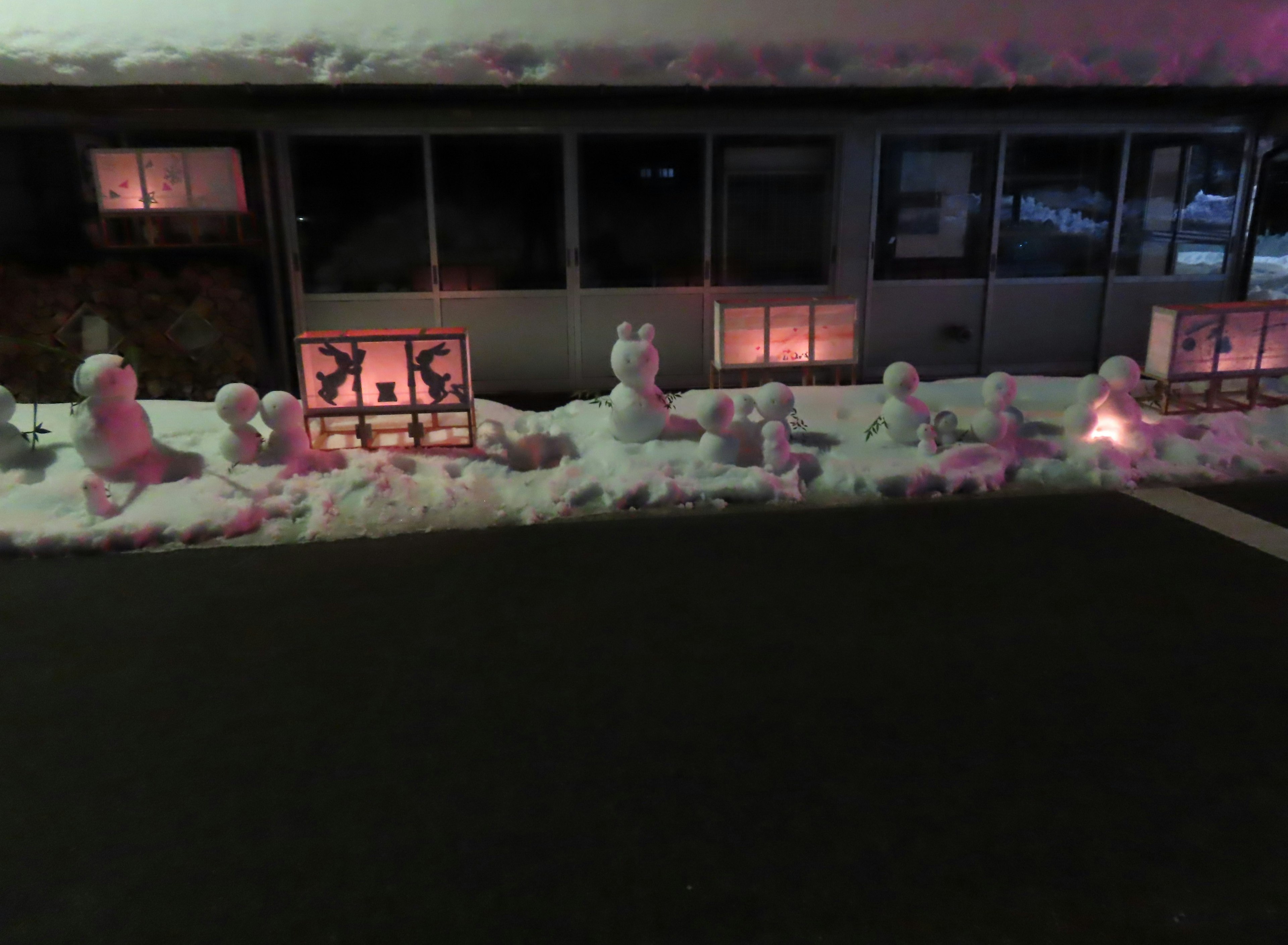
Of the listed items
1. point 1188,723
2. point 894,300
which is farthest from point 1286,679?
point 894,300

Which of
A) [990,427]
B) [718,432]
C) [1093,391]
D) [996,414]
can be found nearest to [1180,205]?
[1093,391]

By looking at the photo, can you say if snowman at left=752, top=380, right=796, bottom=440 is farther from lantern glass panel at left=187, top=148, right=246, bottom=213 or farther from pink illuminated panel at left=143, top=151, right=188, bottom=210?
pink illuminated panel at left=143, top=151, right=188, bottom=210

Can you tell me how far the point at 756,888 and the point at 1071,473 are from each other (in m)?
4.48

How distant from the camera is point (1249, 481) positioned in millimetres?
6098

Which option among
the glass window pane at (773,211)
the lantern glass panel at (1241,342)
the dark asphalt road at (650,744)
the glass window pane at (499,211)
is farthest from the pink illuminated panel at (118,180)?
the lantern glass panel at (1241,342)

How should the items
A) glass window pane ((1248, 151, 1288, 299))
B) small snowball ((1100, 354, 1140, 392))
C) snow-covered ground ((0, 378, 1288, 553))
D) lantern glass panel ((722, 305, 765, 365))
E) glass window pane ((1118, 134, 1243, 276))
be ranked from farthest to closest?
glass window pane ((1248, 151, 1288, 299)), glass window pane ((1118, 134, 1243, 276)), lantern glass panel ((722, 305, 765, 365)), small snowball ((1100, 354, 1140, 392)), snow-covered ground ((0, 378, 1288, 553))

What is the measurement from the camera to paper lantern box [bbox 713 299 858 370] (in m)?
8.30

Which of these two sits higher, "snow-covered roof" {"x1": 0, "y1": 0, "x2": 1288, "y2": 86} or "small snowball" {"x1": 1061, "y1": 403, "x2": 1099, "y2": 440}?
"snow-covered roof" {"x1": 0, "y1": 0, "x2": 1288, "y2": 86}

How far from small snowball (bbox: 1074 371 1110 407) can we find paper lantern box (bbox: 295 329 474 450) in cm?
423

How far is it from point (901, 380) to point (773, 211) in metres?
3.72

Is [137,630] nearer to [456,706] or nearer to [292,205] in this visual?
[456,706]

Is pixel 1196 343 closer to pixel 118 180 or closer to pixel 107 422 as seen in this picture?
pixel 107 422

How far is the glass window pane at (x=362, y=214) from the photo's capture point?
8.92 meters

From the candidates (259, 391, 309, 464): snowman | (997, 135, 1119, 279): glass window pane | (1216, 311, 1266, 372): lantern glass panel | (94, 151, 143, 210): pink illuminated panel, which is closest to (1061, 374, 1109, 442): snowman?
(1216, 311, 1266, 372): lantern glass panel
